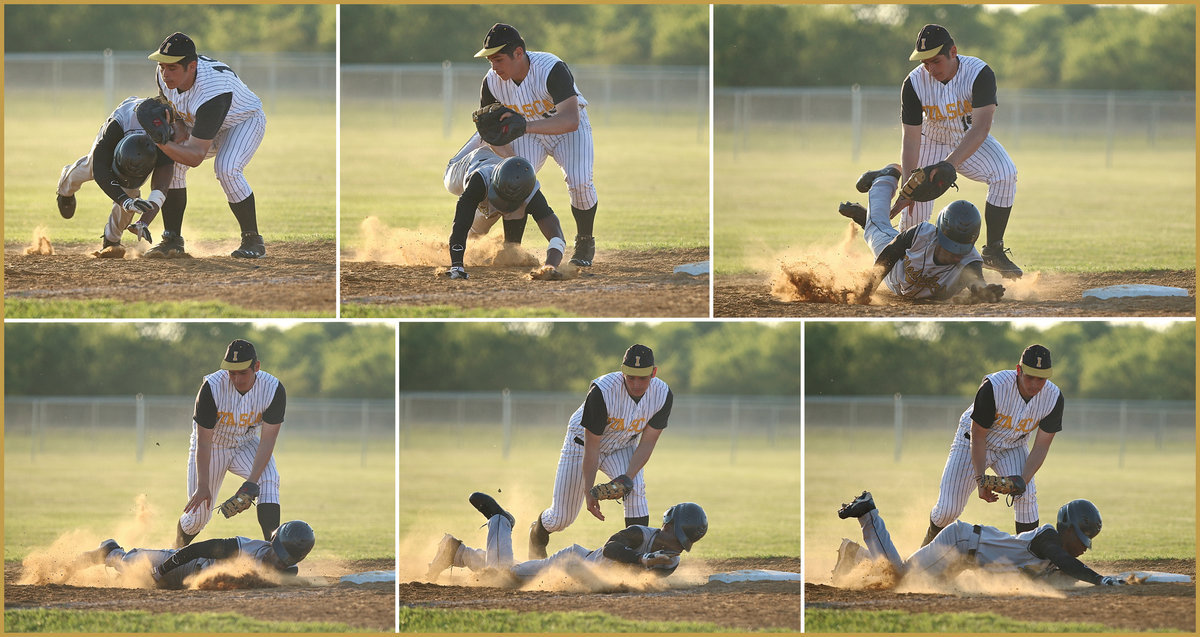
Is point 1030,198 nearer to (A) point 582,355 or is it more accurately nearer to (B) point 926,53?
(A) point 582,355

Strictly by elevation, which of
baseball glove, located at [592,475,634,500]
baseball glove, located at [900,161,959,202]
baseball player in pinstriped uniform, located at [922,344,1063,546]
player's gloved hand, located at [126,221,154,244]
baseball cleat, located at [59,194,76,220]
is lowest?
baseball glove, located at [592,475,634,500]

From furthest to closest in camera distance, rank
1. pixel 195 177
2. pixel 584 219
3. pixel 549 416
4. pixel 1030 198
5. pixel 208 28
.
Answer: pixel 1030 198 → pixel 549 416 → pixel 195 177 → pixel 208 28 → pixel 584 219

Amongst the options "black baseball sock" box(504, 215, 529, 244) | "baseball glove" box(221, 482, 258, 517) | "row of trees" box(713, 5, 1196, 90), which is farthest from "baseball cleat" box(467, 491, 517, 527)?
"row of trees" box(713, 5, 1196, 90)

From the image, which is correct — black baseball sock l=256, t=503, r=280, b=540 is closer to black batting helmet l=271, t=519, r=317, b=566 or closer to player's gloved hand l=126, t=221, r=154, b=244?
black batting helmet l=271, t=519, r=317, b=566

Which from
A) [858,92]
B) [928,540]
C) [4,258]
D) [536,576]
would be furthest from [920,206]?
[858,92]

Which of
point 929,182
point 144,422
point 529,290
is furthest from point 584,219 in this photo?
point 144,422

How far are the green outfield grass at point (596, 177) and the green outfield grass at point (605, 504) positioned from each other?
6.47ft

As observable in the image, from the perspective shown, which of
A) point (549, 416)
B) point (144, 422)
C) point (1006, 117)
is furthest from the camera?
point (1006, 117)

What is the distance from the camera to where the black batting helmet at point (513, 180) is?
332 inches

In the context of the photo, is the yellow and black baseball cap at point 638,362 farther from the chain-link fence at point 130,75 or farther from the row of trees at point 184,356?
the chain-link fence at point 130,75

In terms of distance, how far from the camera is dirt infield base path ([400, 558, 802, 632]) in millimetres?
8039

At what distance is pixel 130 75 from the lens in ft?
43.2

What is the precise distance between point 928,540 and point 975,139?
285cm

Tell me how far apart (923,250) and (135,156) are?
5.43 m
